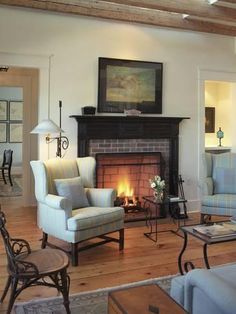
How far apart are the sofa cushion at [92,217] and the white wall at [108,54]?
1467mm

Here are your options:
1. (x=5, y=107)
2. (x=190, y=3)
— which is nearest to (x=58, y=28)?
(x=190, y=3)

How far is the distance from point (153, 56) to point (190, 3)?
3.81 feet

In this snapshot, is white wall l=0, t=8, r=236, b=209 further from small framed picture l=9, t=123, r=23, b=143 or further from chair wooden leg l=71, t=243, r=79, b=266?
small framed picture l=9, t=123, r=23, b=143

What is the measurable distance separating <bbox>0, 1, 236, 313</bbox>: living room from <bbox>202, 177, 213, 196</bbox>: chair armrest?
0.42 meters

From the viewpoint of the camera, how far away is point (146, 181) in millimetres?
5602

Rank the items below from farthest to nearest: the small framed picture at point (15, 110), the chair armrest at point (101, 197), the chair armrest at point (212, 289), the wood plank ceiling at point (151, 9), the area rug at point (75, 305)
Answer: the small framed picture at point (15, 110) < the wood plank ceiling at point (151, 9) < the chair armrest at point (101, 197) < the area rug at point (75, 305) < the chair armrest at point (212, 289)

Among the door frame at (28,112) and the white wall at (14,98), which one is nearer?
the door frame at (28,112)

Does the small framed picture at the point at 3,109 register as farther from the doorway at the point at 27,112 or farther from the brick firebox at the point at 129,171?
the brick firebox at the point at 129,171

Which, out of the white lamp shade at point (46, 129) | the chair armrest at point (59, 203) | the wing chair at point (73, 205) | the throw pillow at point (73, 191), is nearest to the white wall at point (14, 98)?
the white lamp shade at point (46, 129)

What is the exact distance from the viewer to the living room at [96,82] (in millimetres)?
3680

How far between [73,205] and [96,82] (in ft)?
6.72

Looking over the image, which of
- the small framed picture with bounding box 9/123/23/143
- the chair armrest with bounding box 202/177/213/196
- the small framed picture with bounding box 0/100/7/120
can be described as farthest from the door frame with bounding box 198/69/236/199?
the small framed picture with bounding box 0/100/7/120

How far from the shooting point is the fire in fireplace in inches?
209

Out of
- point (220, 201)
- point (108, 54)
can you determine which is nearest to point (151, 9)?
point (108, 54)
